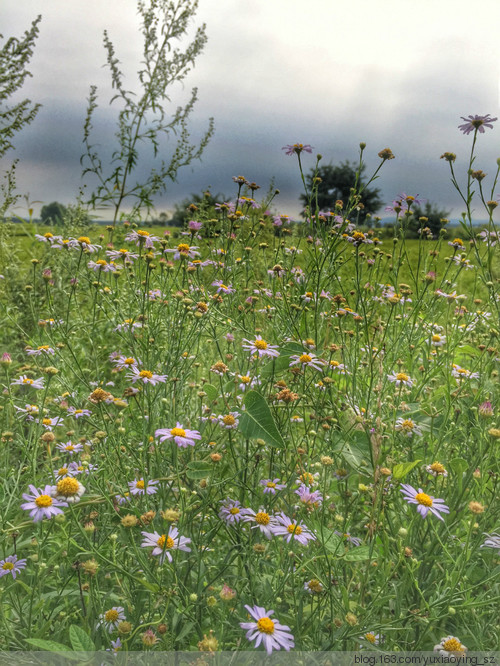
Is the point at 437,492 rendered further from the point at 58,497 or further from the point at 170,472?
the point at 58,497

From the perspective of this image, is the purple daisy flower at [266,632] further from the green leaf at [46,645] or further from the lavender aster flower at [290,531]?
the green leaf at [46,645]

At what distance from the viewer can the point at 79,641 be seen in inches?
→ 34.9

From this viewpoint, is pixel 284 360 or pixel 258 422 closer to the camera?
pixel 258 422

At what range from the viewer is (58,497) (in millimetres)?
961

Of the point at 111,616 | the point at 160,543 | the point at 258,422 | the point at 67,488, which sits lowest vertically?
the point at 111,616

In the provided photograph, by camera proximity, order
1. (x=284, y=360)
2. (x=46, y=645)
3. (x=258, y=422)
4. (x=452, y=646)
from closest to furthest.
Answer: (x=46, y=645) → (x=452, y=646) → (x=258, y=422) → (x=284, y=360)

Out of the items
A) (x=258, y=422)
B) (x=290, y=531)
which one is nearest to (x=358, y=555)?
(x=290, y=531)

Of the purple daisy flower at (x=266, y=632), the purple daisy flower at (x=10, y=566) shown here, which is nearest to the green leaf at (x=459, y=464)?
the purple daisy flower at (x=266, y=632)

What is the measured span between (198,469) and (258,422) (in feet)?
0.56

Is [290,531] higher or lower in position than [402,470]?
lower

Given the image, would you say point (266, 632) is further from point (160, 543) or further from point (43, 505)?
point (43, 505)

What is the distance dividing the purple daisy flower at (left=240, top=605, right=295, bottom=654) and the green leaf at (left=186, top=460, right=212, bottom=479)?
276 mm

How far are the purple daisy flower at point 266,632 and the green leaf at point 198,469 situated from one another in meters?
0.28

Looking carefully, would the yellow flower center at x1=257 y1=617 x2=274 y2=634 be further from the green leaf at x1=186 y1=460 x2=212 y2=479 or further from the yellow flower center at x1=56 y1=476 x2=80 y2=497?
the yellow flower center at x1=56 y1=476 x2=80 y2=497
